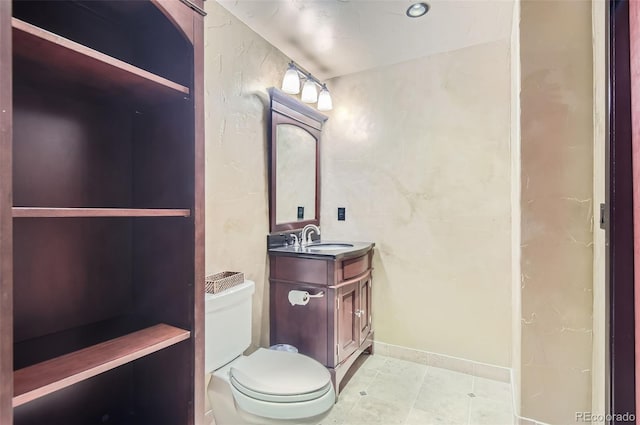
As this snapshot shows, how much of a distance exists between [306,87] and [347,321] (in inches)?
65.5

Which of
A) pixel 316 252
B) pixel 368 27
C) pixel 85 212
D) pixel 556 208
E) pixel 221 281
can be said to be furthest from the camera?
pixel 316 252

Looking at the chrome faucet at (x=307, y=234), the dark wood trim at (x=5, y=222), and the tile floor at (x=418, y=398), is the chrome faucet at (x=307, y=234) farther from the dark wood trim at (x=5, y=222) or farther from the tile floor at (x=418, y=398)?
the dark wood trim at (x=5, y=222)

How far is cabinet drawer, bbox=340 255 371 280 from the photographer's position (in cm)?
207

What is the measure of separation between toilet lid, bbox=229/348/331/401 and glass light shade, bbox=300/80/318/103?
172 cm

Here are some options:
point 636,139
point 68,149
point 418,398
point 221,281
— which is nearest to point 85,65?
point 68,149

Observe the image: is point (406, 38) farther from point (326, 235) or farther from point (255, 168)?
point (326, 235)

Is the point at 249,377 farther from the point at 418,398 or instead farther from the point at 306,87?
the point at 306,87

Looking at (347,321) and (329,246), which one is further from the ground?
(329,246)

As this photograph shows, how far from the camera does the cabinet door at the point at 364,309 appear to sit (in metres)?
2.28

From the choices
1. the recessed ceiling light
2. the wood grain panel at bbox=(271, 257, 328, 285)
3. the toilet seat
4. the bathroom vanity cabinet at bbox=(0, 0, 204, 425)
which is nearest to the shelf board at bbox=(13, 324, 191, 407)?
the bathroom vanity cabinet at bbox=(0, 0, 204, 425)

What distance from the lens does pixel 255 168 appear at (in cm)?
204

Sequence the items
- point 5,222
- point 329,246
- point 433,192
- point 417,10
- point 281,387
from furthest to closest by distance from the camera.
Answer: point 329,246
point 433,192
point 417,10
point 281,387
point 5,222

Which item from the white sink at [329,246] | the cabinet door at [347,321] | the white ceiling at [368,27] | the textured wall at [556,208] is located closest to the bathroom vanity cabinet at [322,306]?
the cabinet door at [347,321]

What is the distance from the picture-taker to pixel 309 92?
2.37m
